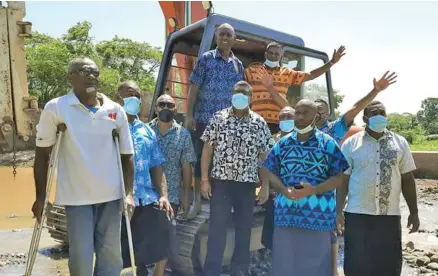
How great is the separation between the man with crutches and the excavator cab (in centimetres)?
145

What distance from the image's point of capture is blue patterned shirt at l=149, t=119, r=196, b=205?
172 inches

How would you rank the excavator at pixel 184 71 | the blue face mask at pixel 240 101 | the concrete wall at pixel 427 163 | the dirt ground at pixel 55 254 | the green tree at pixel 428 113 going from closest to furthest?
the excavator at pixel 184 71 < the blue face mask at pixel 240 101 < the dirt ground at pixel 55 254 < the concrete wall at pixel 427 163 < the green tree at pixel 428 113

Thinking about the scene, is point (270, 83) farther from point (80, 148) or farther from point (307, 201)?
point (80, 148)

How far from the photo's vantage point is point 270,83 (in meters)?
4.72

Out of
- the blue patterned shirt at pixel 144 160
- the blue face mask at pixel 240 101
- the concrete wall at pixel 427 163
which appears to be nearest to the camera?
the blue patterned shirt at pixel 144 160

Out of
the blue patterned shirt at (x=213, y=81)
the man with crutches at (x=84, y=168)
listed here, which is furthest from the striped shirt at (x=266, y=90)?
the man with crutches at (x=84, y=168)

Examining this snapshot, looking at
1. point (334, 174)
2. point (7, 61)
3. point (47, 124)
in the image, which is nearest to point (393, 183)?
point (334, 174)

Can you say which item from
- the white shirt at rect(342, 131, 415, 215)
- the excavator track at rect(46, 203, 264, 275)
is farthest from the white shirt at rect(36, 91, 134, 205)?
the white shirt at rect(342, 131, 415, 215)

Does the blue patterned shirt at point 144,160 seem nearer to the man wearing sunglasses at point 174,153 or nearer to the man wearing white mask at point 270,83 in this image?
the man wearing sunglasses at point 174,153

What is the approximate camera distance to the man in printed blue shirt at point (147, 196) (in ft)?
12.8

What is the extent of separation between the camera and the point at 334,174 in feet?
11.6

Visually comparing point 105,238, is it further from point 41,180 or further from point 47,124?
point 47,124

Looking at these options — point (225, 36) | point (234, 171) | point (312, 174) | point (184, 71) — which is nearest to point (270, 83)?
point (225, 36)

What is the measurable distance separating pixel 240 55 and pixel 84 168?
12.2 feet
